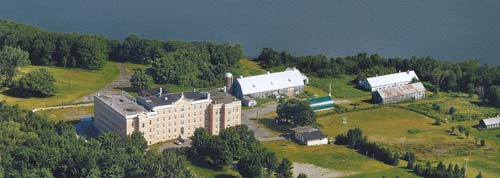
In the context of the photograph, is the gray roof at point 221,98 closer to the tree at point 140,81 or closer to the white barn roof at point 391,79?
the tree at point 140,81

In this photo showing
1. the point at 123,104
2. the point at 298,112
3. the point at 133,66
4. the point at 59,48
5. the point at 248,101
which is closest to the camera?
the point at 123,104

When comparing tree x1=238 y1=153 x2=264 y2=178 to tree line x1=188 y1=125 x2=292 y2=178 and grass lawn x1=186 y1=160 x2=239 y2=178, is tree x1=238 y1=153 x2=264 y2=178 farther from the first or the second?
grass lawn x1=186 y1=160 x2=239 y2=178

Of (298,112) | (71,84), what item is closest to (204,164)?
(298,112)

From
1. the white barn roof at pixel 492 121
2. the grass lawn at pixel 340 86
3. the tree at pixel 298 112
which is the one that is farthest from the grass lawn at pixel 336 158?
the grass lawn at pixel 340 86

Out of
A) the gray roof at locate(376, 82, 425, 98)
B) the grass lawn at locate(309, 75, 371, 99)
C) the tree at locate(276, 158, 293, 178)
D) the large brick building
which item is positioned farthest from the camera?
the grass lawn at locate(309, 75, 371, 99)

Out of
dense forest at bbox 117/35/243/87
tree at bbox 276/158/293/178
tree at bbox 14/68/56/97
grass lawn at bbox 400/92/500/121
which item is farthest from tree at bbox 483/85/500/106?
tree at bbox 14/68/56/97

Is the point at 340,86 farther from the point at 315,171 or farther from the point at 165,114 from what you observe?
Result: the point at 315,171
